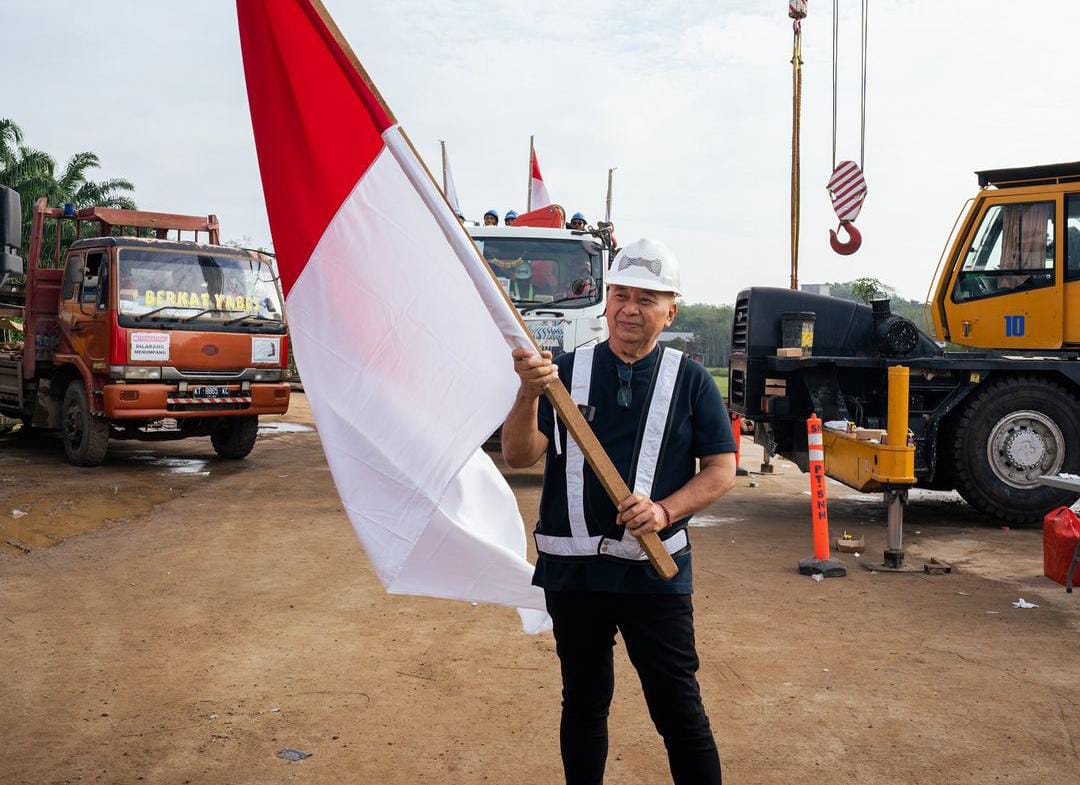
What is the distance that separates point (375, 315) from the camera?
11.6ft

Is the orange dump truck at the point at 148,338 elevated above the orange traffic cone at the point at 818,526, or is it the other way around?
the orange dump truck at the point at 148,338

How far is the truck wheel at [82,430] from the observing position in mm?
12680

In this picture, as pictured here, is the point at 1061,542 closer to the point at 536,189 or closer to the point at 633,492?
the point at 633,492

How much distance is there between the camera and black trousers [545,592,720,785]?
3115 millimetres

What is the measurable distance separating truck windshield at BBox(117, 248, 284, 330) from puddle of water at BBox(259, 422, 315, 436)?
522cm

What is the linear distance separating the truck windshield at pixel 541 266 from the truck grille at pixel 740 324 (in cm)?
191

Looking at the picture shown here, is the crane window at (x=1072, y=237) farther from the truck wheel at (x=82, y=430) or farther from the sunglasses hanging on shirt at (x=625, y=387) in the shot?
the truck wheel at (x=82, y=430)

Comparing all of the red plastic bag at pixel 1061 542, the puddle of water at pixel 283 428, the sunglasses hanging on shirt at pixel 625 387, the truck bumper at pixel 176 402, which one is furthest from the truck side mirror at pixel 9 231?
the puddle of water at pixel 283 428

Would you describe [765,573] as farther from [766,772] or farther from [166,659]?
[166,659]

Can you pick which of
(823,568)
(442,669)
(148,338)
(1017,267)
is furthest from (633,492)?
(148,338)

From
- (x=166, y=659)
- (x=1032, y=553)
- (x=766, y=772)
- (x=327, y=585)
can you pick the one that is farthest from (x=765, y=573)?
(x=166, y=659)

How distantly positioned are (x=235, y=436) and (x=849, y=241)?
10.1 meters

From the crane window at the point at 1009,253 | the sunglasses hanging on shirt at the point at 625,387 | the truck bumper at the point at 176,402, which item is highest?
the crane window at the point at 1009,253

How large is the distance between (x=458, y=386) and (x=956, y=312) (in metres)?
8.56
